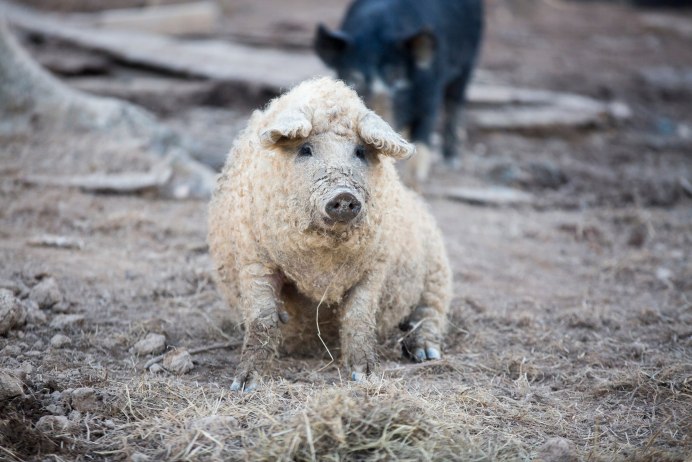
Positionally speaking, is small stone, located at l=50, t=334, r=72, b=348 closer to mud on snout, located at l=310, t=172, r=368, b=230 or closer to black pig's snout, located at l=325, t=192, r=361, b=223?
mud on snout, located at l=310, t=172, r=368, b=230

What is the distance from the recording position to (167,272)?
503 cm

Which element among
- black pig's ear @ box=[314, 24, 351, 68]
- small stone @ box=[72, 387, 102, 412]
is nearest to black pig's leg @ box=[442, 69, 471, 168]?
black pig's ear @ box=[314, 24, 351, 68]

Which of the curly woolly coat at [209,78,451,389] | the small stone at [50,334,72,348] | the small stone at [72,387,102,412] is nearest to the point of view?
the small stone at [72,387,102,412]

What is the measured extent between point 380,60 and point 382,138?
13.8ft

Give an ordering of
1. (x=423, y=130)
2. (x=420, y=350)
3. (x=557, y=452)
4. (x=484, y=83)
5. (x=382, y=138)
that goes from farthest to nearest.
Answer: (x=484, y=83), (x=423, y=130), (x=420, y=350), (x=382, y=138), (x=557, y=452)

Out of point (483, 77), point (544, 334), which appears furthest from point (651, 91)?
point (544, 334)

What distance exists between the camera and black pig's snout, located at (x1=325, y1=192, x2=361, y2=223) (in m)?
3.25

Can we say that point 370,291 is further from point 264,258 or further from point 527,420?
point 527,420

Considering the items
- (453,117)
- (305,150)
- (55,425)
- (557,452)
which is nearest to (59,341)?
(55,425)

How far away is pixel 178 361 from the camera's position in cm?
373

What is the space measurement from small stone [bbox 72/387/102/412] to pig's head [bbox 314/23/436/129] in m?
4.57

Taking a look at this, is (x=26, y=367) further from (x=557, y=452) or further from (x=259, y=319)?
(x=557, y=452)

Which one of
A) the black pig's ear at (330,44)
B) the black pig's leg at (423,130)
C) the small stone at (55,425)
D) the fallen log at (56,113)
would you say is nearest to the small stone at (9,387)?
the small stone at (55,425)

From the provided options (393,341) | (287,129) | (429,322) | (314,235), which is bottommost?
(393,341)
